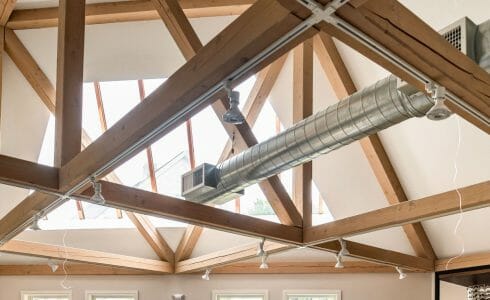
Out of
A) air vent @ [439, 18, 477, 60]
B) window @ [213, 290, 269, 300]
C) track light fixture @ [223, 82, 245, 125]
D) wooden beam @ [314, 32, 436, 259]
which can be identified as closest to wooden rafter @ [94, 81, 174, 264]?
window @ [213, 290, 269, 300]

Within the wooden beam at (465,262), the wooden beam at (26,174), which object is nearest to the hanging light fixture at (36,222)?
the wooden beam at (26,174)

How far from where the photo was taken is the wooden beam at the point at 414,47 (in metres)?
2.71

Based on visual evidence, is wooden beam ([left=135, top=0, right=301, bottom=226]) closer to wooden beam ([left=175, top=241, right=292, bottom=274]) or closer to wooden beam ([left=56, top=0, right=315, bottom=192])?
wooden beam ([left=175, top=241, right=292, bottom=274])

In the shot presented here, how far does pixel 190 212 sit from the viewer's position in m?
5.93

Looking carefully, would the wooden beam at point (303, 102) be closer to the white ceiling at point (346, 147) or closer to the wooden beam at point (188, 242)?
the white ceiling at point (346, 147)

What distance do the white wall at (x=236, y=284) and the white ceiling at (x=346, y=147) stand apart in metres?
0.68

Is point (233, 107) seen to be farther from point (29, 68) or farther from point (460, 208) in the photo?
point (29, 68)

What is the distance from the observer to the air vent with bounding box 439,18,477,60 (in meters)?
3.32

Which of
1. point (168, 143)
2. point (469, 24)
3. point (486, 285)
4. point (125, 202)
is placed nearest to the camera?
point (469, 24)

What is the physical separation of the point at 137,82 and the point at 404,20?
5.68 metres

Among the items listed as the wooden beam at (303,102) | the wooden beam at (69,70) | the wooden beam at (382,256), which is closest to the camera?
the wooden beam at (69,70)

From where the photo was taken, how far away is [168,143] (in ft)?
29.4

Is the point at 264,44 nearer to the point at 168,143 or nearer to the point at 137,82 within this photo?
the point at 137,82

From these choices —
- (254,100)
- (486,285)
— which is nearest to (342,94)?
(254,100)
